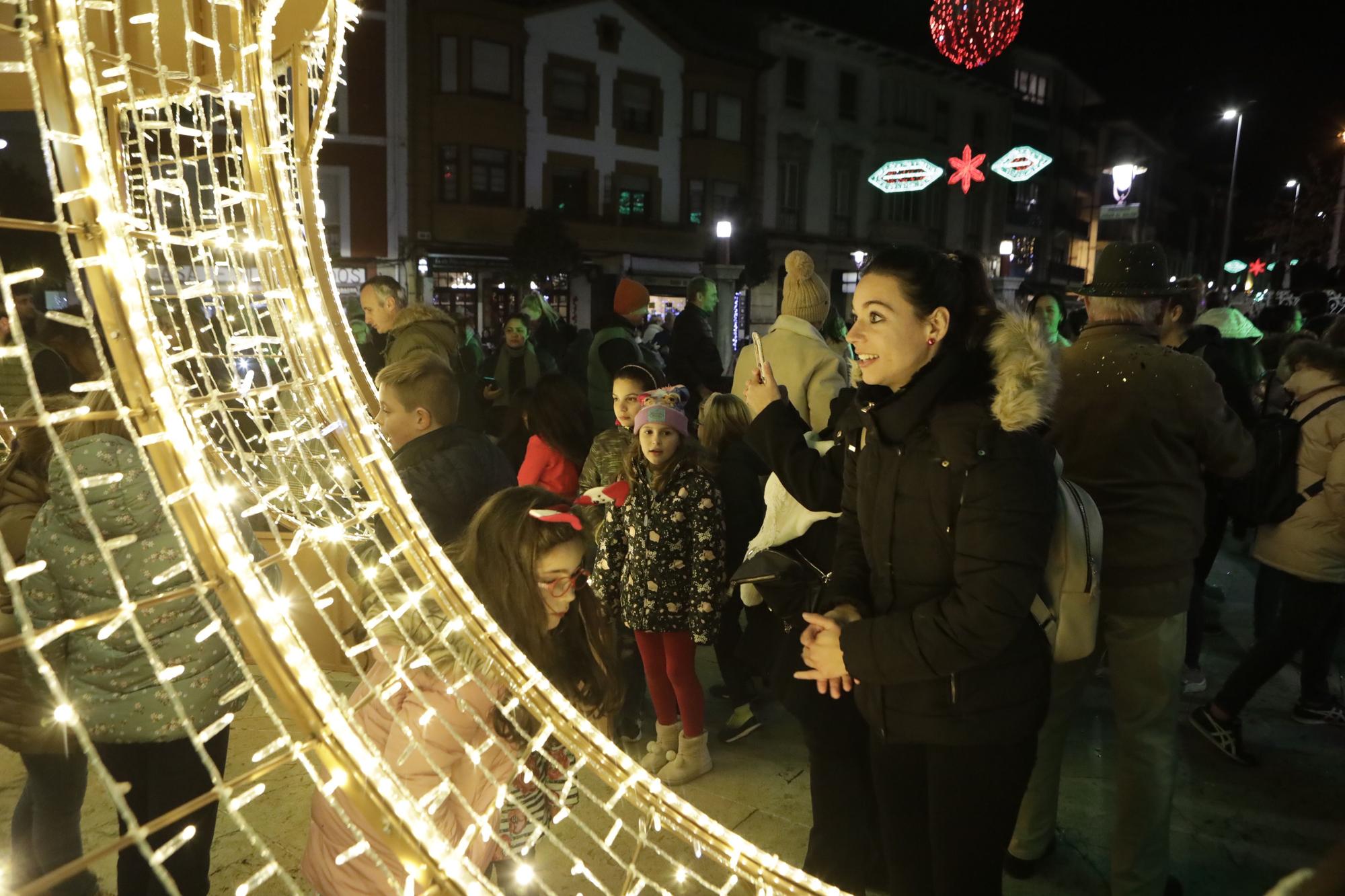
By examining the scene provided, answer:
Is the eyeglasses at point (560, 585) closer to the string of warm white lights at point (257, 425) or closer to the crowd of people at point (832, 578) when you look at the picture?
the crowd of people at point (832, 578)

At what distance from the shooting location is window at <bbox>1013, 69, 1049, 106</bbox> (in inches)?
1236

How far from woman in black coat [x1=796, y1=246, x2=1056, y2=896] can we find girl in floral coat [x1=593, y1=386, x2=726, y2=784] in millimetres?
1376

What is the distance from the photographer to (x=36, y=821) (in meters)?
2.46

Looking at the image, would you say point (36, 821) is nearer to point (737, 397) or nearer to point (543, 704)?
point (543, 704)

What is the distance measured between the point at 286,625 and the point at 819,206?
27.5m

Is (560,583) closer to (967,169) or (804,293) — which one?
(804,293)

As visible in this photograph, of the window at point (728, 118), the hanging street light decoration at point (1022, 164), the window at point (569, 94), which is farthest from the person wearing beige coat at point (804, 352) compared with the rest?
the window at point (728, 118)

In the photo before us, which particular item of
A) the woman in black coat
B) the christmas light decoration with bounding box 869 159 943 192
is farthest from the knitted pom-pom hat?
the christmas light decoration with bounding box 869 159 943 192

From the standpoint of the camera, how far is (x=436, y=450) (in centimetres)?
292

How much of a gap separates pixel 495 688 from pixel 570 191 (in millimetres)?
22317

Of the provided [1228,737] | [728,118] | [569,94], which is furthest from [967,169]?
[728,118]

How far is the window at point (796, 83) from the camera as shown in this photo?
25.9m

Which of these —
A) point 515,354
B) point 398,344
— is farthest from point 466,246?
point 398,344

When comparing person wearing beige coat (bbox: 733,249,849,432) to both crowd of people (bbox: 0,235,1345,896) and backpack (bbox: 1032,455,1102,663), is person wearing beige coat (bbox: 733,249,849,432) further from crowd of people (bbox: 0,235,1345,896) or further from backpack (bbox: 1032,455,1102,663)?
backpack (bbox: 1032,455,1102,663)
